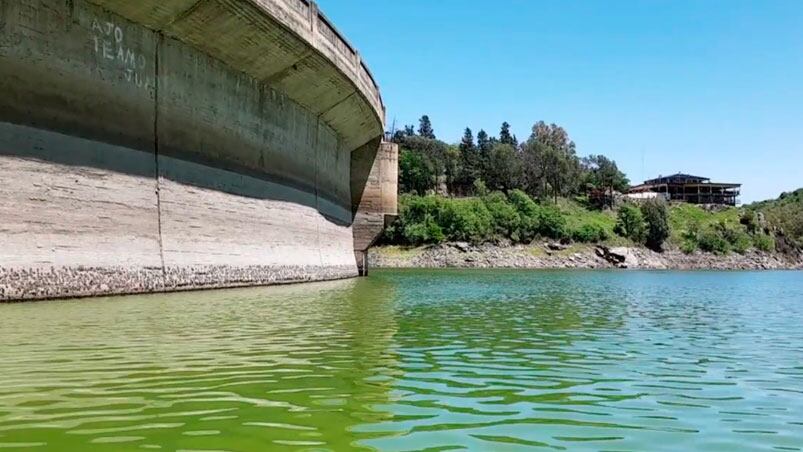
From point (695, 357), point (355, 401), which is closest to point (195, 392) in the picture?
point (355, 401)

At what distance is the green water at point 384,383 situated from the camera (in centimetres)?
497

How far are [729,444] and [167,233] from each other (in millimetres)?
18185

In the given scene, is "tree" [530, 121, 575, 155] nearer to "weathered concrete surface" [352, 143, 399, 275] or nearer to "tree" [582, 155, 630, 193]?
"tree" [582, 155, 630, 193]

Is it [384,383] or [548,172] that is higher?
[548,172]

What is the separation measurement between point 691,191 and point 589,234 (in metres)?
57.1

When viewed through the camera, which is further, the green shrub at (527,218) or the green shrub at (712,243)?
the green shrub at (712,243)

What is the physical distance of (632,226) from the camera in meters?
104

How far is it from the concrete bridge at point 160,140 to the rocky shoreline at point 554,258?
51.9 m

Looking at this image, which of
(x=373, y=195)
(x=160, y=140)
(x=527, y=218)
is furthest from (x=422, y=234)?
(x=160, y=140)

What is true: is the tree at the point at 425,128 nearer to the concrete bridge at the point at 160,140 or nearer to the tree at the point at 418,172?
the tree at the point at 418,172

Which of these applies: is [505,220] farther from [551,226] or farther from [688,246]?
[688,246]

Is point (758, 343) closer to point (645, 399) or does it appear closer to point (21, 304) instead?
point (645, 399)

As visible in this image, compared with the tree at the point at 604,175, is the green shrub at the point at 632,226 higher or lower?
lower

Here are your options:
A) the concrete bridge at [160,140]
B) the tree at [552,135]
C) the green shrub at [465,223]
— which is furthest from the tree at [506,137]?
the concrete bridge at [160,140]
